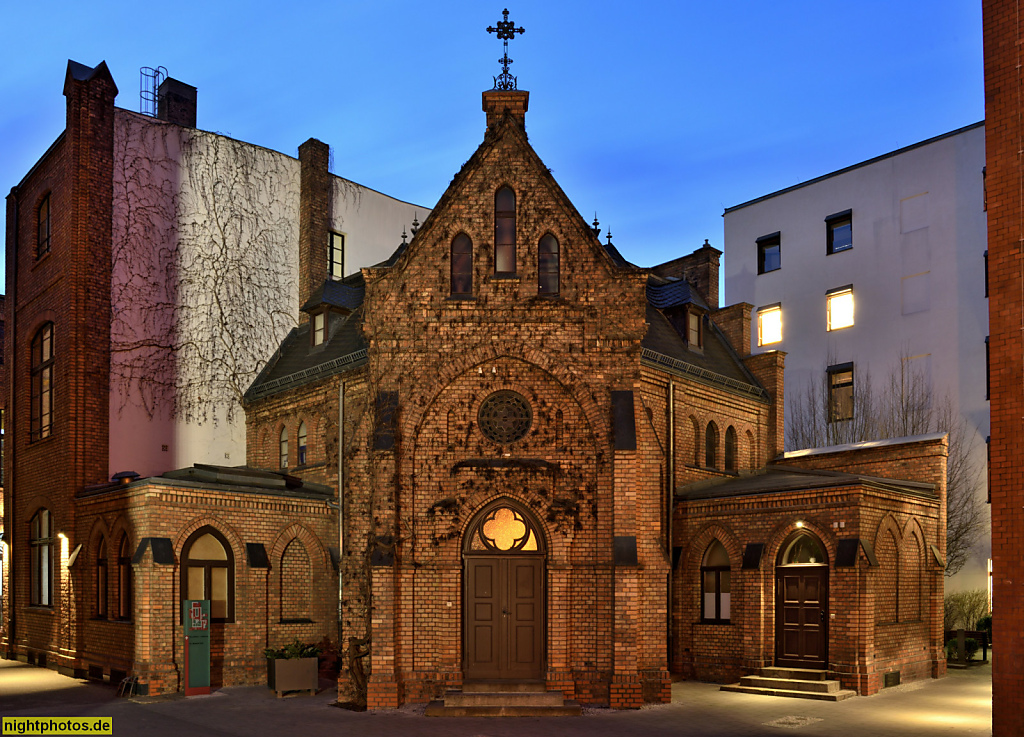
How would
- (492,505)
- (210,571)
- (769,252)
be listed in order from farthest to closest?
(769,252) < (210,571) < (492,505)

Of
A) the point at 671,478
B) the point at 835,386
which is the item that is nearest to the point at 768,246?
the point at 835,386

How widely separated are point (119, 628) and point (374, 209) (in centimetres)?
1573

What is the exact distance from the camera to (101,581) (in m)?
23.3

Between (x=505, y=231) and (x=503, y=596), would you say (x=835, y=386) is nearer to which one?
(x=505, y=231)

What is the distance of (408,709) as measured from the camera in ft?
59.5

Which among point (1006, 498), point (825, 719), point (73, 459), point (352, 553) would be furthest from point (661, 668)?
point (73, 459)

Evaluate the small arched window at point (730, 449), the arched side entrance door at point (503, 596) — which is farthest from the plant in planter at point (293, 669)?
the small arched window at point (730, 449)

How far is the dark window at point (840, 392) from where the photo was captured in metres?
36.7

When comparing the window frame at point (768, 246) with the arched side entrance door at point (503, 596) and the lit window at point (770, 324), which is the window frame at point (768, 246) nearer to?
the lit window at point (770, 324)

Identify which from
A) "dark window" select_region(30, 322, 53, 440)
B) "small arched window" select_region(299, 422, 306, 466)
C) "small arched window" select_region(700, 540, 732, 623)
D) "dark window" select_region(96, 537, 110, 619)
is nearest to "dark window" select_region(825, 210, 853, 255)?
"small arched window" select_region(700, 540, 732, 623)

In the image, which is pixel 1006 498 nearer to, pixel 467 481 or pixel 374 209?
pixel 467 481

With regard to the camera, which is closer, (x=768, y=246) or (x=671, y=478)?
(x=671, y=478)

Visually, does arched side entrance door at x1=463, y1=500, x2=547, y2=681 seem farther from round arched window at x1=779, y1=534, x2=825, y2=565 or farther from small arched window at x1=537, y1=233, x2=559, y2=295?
round arched window at x1=779, y1=534, x2=825, y2=565

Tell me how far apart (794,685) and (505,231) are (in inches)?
426
